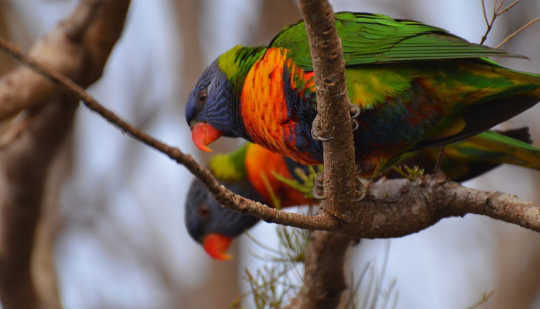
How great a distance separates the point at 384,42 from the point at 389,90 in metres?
0.17

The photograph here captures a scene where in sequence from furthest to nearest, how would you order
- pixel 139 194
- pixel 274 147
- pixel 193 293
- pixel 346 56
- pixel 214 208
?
1. pixel 139 194
2. pixel 193 293
3. pixel 214 208
4. pixel 274 147
5. pixel 346 56

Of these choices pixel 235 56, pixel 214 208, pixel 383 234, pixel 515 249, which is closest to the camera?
pixel 383 234

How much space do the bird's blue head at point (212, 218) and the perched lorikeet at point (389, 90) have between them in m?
1.42

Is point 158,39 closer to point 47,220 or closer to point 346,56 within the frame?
point 47,220

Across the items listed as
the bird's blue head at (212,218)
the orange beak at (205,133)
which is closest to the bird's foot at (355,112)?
the orange beak at (205,133)

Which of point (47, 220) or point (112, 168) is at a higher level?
point (47, 220)

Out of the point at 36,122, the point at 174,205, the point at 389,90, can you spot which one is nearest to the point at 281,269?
the point at 389,90

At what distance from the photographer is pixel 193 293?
5.38 metres

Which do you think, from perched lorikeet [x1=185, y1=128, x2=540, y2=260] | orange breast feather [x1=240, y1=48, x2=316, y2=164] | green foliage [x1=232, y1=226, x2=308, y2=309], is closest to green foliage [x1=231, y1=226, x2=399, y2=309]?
green foliage [x1=232, y1=226, x2=308, y2=309]

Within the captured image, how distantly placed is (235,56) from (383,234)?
0.90 meters

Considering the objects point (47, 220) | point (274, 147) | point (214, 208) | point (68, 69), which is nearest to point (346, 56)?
point (274, 147)

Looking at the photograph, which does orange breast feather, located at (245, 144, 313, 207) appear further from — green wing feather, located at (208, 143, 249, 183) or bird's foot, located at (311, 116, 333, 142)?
Answer: bird's foot, located at (311, 116, 333, 142)

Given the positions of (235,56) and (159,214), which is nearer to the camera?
(235,56)

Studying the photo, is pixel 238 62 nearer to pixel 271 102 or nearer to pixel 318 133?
pixel 271 102
